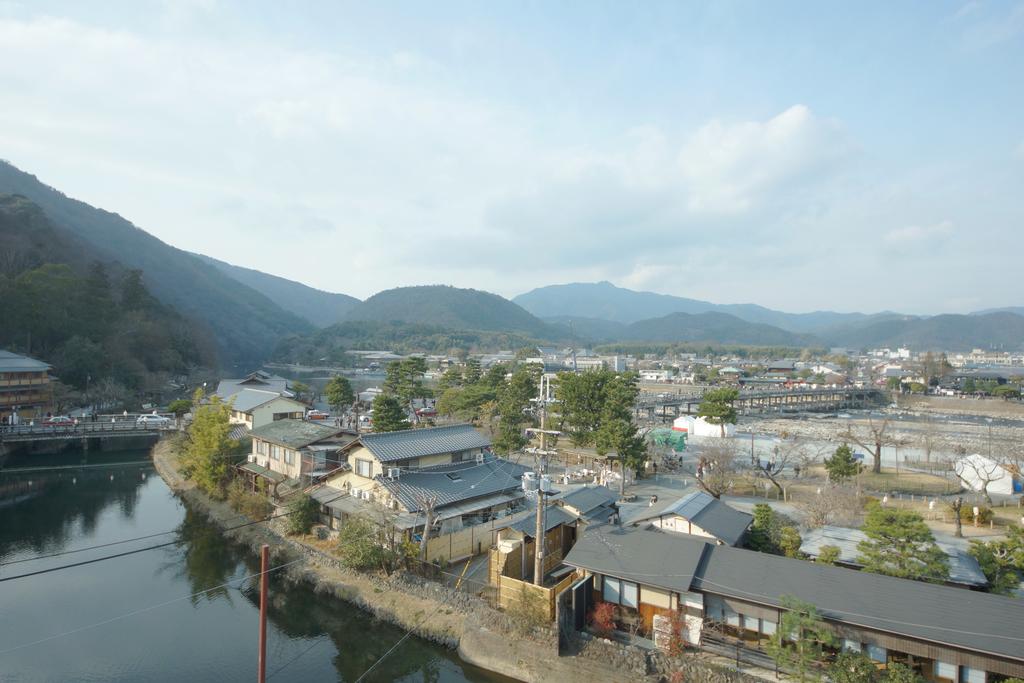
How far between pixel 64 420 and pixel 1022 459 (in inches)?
1969

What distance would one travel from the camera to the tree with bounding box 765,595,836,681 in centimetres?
856

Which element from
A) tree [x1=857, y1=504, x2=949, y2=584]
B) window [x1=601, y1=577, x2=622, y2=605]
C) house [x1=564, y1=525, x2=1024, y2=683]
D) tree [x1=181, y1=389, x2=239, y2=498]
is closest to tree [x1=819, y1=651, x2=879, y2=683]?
house [x1=564, y1=525, x2=1024, y2=683]

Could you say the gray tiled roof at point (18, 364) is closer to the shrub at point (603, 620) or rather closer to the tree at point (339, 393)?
the tree at point (339, 393)

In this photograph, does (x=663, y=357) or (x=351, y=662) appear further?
(x=663, y=357)

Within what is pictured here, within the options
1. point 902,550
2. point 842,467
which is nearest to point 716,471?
point 842,467

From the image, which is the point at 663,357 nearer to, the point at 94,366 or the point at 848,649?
the point at 94,366

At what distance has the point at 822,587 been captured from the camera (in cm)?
945

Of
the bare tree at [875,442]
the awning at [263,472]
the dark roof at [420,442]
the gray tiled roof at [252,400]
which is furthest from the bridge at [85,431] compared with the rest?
the bare tree at [875,442]

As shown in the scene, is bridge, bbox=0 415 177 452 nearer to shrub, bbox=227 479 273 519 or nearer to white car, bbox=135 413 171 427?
white car, bbox=135 413 171 427

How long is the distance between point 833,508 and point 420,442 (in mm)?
13577

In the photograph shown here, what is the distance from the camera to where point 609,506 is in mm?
15812

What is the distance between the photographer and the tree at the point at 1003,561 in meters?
10.8

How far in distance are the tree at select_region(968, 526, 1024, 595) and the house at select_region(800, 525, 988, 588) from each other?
0.60 ft

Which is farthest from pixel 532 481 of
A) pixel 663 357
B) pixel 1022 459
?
pixel 663 357
